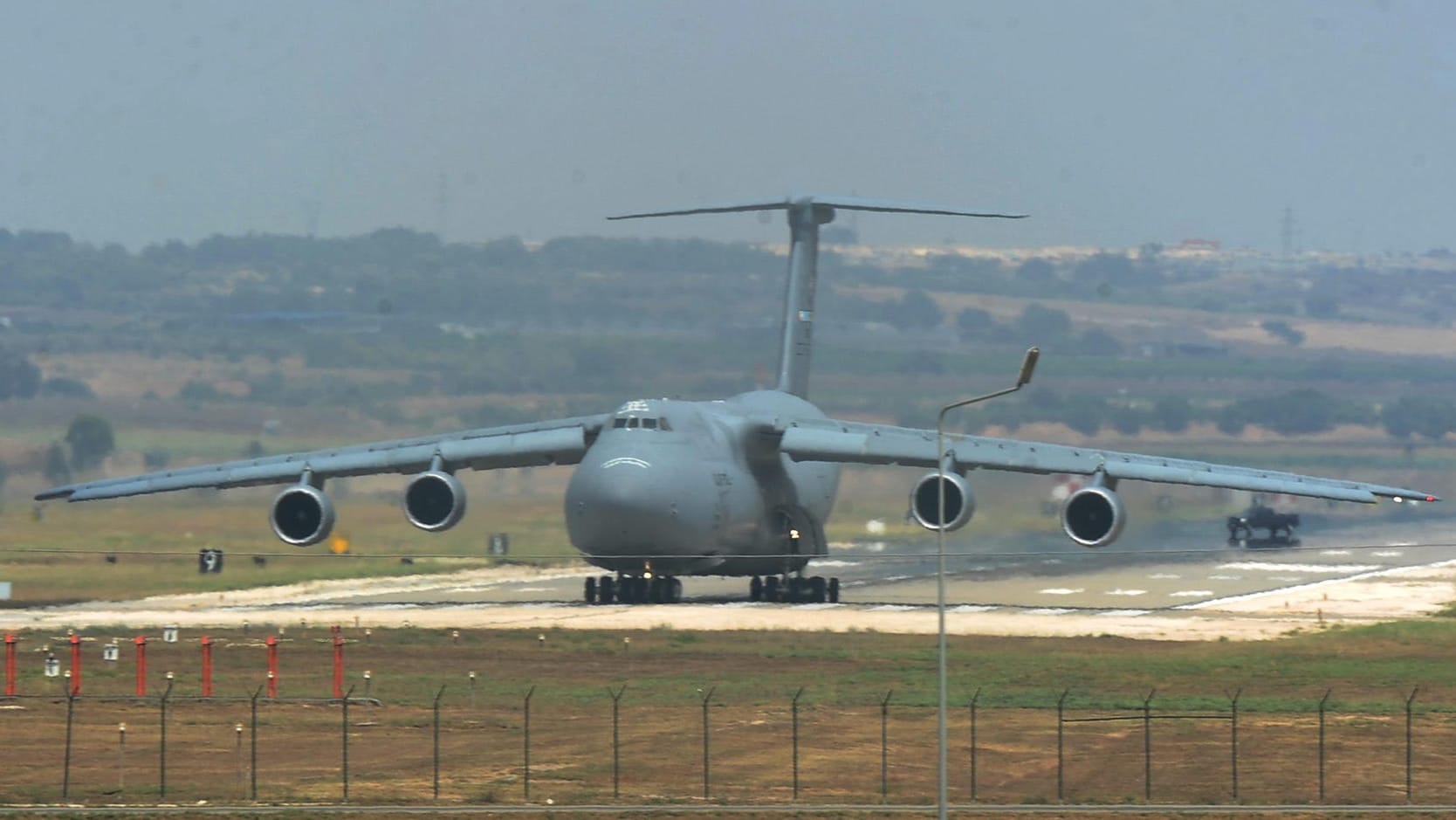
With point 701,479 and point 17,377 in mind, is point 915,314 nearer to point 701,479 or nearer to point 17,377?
point 17,377

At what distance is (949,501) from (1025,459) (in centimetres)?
238

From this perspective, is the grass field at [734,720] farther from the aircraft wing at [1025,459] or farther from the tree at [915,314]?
the tree at [915,314]

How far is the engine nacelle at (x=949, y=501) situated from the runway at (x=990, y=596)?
97 centimetres

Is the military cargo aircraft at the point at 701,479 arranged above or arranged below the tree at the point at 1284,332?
below

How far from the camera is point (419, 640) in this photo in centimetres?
3447

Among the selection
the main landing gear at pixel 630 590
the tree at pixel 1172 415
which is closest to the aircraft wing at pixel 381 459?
the main landing gear at pixel 630 590

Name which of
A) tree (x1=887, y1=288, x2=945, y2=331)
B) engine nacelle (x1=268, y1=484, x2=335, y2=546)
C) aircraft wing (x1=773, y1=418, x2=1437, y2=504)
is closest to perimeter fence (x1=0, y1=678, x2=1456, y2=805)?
aircraft wing (x1=773, y1=418, x2=1437, y2=504)

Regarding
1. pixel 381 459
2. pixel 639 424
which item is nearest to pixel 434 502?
pixel 381 459

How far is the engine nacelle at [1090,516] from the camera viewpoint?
3638cm

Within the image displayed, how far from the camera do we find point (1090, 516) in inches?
1439

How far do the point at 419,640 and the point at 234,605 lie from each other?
6.57 m

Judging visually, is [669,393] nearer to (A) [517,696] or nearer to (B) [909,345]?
(B) [909,345]

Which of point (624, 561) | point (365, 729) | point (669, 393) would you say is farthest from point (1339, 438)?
point (365, 729)

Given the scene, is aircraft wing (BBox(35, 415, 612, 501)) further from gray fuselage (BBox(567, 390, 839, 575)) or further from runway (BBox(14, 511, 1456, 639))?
runway (BBox(14, 511, 1456, 639))
